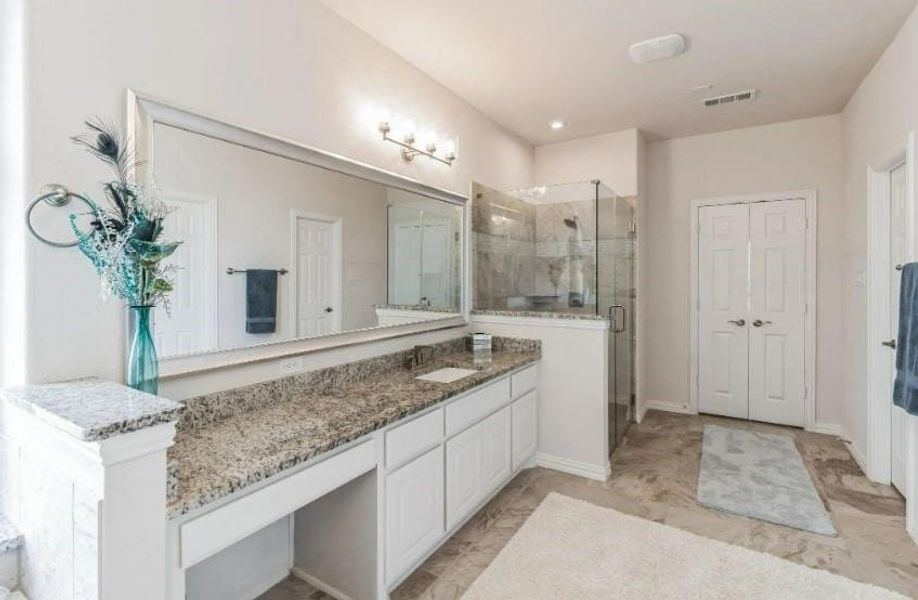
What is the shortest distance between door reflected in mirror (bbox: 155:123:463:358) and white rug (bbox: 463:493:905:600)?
1.40 meters

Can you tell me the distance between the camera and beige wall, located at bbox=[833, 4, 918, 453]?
2479 millimetres

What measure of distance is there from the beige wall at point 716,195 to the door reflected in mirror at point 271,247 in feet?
8.98

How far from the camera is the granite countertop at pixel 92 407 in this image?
3.16 feet

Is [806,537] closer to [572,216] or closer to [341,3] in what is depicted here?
[572,216]

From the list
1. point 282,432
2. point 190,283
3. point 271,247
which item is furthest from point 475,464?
point 190,283

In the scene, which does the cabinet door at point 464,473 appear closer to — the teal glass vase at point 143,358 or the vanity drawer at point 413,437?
the vanity drawer at point 413,437

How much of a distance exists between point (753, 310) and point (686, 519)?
2529 millimetres

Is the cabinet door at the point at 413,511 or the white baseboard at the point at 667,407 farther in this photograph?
the white baseboard at the point at 667,407

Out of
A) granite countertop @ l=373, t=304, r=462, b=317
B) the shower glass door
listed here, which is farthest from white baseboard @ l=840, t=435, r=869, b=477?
granite countertop @ l=373, t=304, r=462, b=317

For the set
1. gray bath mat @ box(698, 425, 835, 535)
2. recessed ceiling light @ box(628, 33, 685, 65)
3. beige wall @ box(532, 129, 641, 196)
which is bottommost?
gray bath mat @ box(698, 425, 835, 535)

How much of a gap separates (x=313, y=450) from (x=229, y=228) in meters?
0.96

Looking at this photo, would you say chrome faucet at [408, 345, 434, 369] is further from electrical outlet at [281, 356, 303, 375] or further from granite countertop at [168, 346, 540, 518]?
electrical outlet at [281, 356, 303, 375]

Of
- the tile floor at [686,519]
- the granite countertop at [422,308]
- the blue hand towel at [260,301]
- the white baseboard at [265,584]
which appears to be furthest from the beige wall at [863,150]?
the white baseboard at [265,584]

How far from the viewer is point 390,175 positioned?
2.64 m
